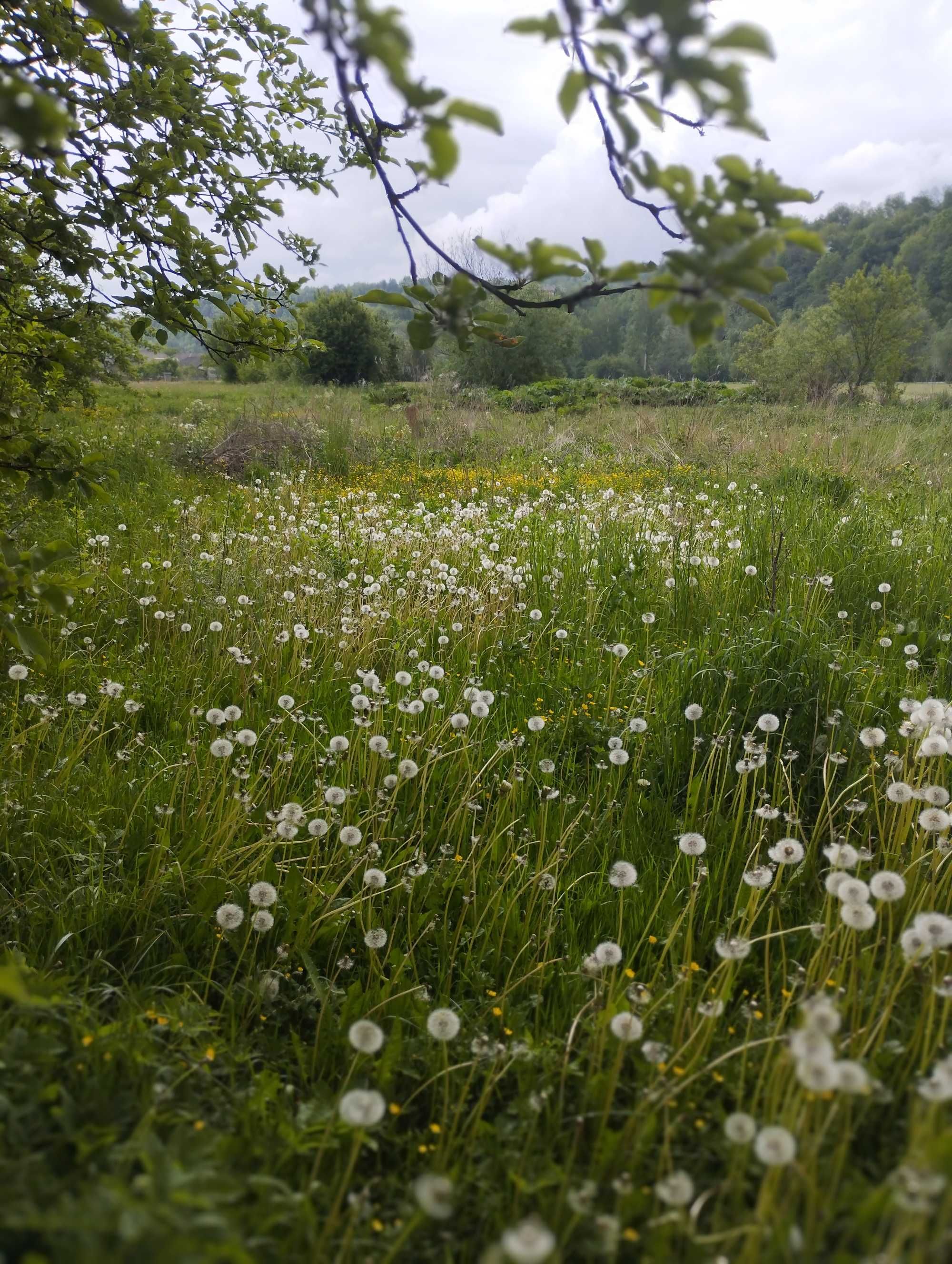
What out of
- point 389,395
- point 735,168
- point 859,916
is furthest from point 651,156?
point 389,395

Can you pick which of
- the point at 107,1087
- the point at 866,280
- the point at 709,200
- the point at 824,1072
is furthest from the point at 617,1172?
the point at 866,280

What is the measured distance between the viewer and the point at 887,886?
4.96ft

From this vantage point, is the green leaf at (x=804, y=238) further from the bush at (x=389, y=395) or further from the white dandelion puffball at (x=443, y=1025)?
the bush at (x=389, y=395)

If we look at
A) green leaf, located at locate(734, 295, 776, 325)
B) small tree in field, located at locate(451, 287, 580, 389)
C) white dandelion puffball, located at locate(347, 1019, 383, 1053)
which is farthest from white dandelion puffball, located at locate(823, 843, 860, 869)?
small tree in field, located at locate(451, 287, 580, 389)

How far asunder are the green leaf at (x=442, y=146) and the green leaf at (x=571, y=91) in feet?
0.56

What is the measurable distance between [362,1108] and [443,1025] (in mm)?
323

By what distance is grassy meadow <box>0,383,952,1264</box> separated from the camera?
44.5 inches

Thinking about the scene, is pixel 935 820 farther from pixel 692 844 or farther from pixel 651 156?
pixel 651 156

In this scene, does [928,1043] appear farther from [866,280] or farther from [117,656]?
[866,280]

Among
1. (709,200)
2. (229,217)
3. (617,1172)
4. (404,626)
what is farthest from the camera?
(404,626)

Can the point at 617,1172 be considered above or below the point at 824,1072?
below

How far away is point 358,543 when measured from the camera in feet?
19.4

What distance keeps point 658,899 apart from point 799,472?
276 inches

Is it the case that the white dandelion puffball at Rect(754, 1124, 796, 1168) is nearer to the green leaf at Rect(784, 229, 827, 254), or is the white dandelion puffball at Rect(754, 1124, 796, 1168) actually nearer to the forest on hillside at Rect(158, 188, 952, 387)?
the green leaf at Rect(784, 229, 827, 254)
